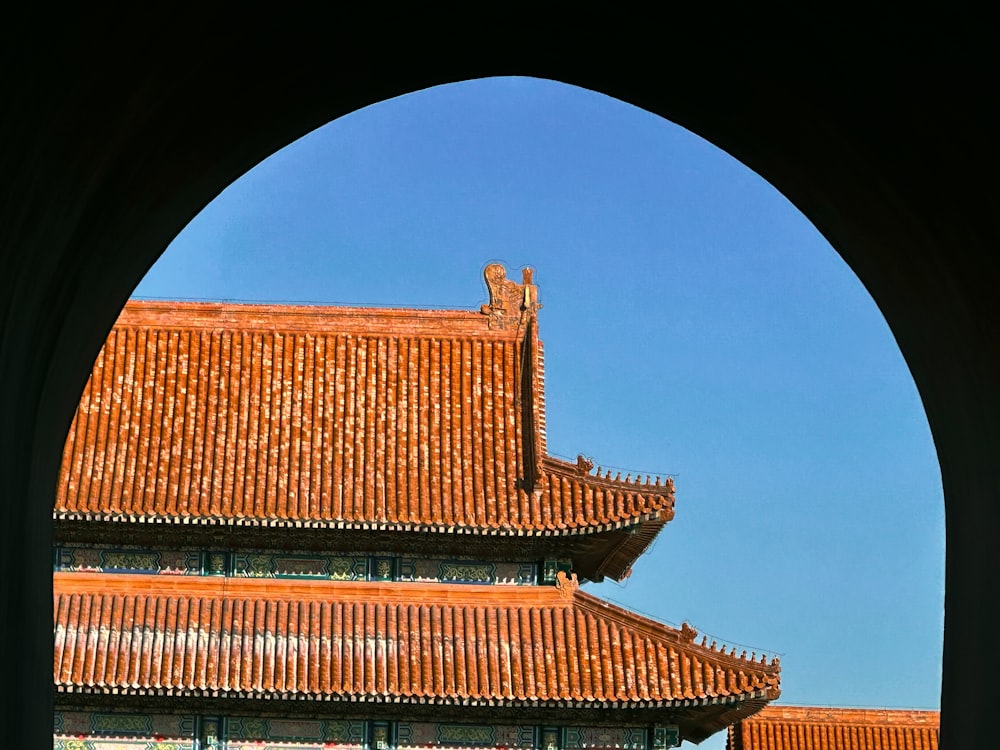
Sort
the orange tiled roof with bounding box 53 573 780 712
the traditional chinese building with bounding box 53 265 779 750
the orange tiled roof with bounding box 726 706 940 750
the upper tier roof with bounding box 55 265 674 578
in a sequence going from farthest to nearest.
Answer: the orange tiled roof with bounding box 726 706 940 750 → the upper tier roof with bounding box 55 265 674 578 → the traditional chinese building with bounding box 53 265 779 750 → the orange tiled roof with bounding box 53 573 780 712

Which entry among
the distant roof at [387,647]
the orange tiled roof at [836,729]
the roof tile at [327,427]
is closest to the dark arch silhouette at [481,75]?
the distant roof at [387,647]

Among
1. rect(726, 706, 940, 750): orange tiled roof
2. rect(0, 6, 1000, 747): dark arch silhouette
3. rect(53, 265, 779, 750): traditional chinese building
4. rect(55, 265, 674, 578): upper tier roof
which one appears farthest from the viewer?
rect(726, 706, 940, 750): orange tiled roof

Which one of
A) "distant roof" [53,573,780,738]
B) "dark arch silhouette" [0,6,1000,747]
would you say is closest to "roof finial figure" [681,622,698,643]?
"distant roof" [53,573,780,738]

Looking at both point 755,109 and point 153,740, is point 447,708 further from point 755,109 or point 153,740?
point 755,109

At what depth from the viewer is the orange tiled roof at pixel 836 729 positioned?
41.6 metres

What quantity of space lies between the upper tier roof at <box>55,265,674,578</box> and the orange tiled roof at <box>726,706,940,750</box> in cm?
1439

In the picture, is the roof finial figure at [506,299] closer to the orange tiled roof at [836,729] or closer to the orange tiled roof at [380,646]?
the orange tiled roof at [380,646]

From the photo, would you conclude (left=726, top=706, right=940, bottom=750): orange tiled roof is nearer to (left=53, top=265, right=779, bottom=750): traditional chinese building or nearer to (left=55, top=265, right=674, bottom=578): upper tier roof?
(left=55, top=265, right=674, bottom=578): upper tier roof

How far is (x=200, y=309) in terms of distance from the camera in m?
28.5

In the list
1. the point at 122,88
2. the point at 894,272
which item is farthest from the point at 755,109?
the point at 122,88

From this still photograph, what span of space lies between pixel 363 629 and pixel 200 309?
637 cm

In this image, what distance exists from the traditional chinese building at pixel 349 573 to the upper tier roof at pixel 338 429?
0.04 m

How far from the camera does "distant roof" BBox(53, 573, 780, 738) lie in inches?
957

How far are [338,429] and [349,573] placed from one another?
2.25 meters
